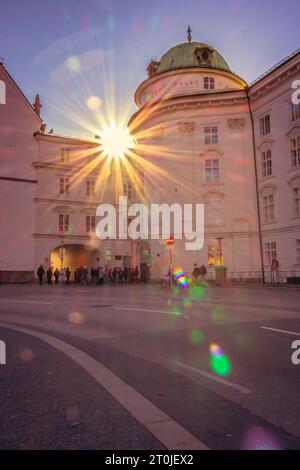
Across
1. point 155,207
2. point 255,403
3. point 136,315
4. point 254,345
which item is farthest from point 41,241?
point 255,403

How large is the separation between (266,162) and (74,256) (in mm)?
23720

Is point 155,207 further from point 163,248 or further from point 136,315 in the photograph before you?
point 136,315

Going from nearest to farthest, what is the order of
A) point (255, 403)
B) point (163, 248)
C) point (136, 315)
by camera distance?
1. point (255, 403)
2. point (136, 315)
3. point (163, 248)

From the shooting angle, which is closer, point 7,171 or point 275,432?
point 275,432

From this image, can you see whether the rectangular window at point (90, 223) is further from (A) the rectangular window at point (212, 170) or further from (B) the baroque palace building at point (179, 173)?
(A) the rectangular window at point (212, 170)

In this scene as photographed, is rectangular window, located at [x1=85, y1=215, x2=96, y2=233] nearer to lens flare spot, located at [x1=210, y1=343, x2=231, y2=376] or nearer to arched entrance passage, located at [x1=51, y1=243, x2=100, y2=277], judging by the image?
arched entrance passage, located at [x1=51, y1=243, x2=100, y2=277]

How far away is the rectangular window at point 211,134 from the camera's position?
38.2 meters

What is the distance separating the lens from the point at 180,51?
143ft

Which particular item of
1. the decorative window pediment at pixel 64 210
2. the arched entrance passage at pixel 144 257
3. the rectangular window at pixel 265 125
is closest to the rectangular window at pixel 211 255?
the arched entrance passage at pixel 144 257

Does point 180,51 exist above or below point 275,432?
above

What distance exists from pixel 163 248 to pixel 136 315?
26.3 m

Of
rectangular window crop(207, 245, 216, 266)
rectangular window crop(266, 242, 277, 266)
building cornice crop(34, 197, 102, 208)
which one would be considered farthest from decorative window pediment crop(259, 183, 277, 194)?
building cornice crop(34, 197, 102, 208)

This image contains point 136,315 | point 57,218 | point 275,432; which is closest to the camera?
point 275,432

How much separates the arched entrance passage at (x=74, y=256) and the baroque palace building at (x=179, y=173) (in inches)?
4.5
